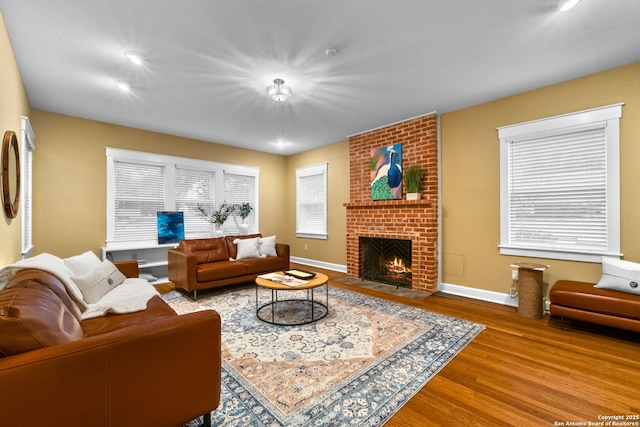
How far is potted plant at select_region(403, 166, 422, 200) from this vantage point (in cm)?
422

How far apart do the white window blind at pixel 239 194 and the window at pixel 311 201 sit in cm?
104

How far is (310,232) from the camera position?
21.1ft

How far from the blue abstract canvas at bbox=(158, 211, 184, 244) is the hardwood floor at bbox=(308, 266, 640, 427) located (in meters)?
4.71

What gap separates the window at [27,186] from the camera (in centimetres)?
325

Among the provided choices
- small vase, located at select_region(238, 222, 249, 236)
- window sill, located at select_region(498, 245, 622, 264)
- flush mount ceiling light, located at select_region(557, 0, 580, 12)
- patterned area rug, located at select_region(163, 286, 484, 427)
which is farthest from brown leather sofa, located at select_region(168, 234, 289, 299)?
flush mount ceiling light, located at select_region(557, 0, 580, 12)

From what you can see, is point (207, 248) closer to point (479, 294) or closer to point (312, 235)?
point (312, 235)

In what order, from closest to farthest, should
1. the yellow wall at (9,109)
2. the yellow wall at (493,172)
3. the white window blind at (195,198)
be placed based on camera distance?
1. the yellow wall at (9,109)
2. the yellow wall at (493,172)
3. the white window blind at (195,198)

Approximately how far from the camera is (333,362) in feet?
7.34

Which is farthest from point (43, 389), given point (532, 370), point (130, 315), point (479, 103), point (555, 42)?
point (479, 103)

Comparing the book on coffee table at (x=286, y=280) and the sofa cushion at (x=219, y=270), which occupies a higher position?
the book on coffee table at (x=286, y=280)

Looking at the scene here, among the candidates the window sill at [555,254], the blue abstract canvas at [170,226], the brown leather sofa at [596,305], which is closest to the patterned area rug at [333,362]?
→ the brown leather sofa at [596,305]

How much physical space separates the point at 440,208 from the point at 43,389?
4.39 meters

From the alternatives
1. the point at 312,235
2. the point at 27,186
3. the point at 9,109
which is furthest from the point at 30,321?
the point at 312,235

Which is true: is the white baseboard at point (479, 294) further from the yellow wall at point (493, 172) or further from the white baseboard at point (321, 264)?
the white baseboard at point (321, 264)
